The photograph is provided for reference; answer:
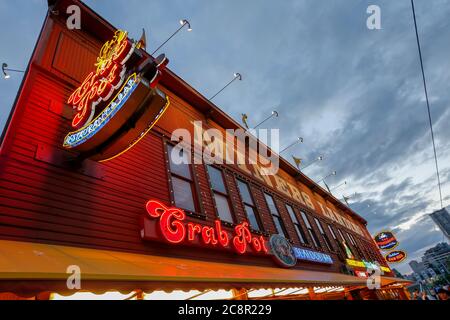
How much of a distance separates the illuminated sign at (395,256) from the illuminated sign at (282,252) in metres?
23.7

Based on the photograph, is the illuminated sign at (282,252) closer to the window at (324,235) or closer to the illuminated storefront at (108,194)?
the illuminated storefront at (108,194)

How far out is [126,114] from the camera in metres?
5.07

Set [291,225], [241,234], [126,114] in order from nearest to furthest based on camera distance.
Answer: [126,114]
[241,234]
[291,225]

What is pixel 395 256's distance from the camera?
29.0 meters

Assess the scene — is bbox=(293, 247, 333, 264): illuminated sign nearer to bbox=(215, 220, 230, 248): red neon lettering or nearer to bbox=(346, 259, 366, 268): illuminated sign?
bbox=(346, 259, 366, 268): illuminated sign

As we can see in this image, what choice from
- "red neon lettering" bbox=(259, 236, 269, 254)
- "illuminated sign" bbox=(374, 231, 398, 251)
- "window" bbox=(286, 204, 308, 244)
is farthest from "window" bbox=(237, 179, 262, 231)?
"illuminated sign" bbox=(374, 231, 398, 251)

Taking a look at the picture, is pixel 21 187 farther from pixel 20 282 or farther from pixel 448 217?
pixel 448 217

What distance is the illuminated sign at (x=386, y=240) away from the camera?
96.8ft

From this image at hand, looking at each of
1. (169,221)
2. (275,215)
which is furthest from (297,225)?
(169,221)

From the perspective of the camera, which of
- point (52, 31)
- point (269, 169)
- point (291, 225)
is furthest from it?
point (269, 169)

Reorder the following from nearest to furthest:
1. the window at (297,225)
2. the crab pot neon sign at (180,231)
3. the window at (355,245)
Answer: the crab pot neon sign at (180,231)
the window at (297,225)
the window at (355,245)

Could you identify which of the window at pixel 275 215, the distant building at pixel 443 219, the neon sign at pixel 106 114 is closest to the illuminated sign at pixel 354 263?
the window at pixel 275 215
